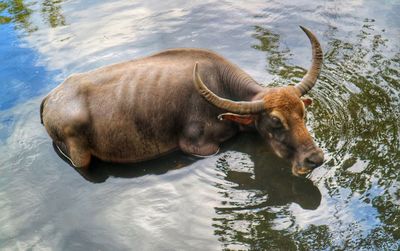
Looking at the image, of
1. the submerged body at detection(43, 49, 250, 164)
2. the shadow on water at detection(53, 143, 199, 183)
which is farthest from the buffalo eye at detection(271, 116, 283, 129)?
the shadow on water at detection(53, 143, 199, 183)

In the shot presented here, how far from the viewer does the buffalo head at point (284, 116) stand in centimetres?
632

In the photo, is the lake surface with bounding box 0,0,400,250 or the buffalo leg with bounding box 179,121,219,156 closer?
the lake surface with bounding box 0,0,400,250

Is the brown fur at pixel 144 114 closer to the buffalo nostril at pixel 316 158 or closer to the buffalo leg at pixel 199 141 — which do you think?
the buffalo leg at pixel 199 141

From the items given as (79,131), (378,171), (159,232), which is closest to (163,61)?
(79,131)

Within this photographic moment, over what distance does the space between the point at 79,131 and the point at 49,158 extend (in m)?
1.04

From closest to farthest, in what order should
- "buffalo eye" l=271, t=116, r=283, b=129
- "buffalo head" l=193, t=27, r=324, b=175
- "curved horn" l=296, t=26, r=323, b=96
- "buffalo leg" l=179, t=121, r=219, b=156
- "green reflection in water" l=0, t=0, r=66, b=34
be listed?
"buffalo head" l=193, t=27, r=324, b=175, "buffalo eye" l=271, t=116, r=283, b=129, "curved horn" l=296, t=26, r=323, b=96, "buffalo leg" l=179, t=121, r=219, b=156, "green reflection in water" l=0, t=0, r=66, b=34

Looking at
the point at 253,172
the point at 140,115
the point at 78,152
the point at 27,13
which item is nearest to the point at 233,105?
the point at 253,172

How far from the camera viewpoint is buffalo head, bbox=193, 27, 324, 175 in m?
6.32

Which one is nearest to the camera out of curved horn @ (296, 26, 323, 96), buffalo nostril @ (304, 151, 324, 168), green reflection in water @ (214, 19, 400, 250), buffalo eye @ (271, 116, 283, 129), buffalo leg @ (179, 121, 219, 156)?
green reflection in water @ (214, 19, 400, 250)

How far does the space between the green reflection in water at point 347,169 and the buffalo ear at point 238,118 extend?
69 cm

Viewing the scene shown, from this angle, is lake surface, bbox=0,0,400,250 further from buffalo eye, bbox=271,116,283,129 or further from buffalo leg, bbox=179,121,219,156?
buffalo eye, bbox=271,116,283,129

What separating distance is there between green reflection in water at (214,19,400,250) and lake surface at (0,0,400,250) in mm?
17

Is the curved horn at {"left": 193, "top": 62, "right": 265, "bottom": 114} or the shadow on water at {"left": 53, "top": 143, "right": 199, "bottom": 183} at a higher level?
the curved horn at {"left": 193, "top": 62, "right": 265, "bottom": 114}

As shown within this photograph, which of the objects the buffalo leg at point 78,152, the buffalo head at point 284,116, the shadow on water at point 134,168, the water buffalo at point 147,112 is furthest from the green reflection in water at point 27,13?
the buffalo head at point 284,116
